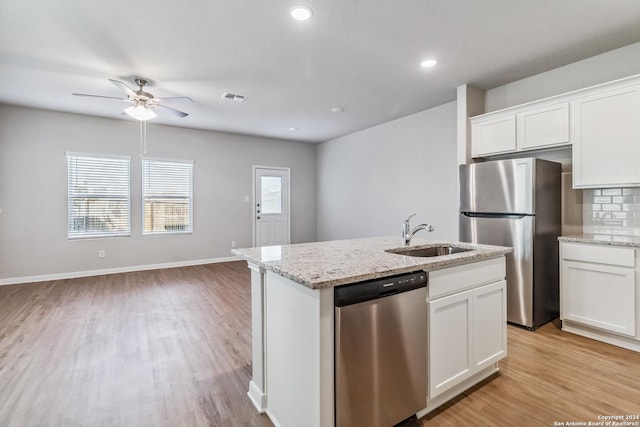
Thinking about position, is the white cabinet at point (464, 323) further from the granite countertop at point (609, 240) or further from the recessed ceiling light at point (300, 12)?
the recessed ceiling light at point (300, 12)

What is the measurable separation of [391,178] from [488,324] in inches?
140

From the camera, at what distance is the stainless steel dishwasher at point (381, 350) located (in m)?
1.34

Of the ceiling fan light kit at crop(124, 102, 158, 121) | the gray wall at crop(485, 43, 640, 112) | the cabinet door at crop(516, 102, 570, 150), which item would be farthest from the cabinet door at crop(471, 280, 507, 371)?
the ceiling fan light kit at crop(124, 102, 158, 121)

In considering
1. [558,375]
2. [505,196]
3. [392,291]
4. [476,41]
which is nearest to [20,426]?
[392,291]

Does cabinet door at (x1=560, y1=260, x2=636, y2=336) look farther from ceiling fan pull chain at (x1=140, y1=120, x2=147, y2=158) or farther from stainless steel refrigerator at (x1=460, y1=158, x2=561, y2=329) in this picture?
ceiling fan pull chain at (x1=140, y1=120, x2=147, y2=158)

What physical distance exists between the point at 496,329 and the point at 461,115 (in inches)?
102

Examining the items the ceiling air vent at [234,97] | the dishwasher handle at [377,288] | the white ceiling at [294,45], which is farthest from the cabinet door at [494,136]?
the ceiling air vent at [234,97]

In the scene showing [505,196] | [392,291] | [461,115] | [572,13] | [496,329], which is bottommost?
[496,329]

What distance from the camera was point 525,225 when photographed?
2854 millimetres

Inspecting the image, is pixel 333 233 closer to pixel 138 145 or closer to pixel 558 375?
pixel 138 145

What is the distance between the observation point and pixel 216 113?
4.83 meters

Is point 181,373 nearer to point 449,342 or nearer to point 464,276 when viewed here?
point 449,342

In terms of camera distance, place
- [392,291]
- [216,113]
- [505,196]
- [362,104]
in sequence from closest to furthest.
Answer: [392,291]
[505,196]
[362,104]
[216,113]

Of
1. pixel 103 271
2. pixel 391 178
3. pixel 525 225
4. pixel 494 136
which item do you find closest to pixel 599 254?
pixel 525 225
